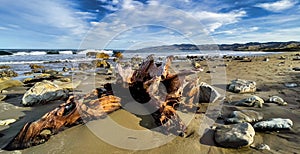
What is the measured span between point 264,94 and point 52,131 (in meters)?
4.88

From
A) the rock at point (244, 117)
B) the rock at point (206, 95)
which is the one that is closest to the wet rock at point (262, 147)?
the rock at point (244, 117)

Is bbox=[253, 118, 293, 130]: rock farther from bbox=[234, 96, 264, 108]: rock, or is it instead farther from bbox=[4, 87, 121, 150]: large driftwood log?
bbox=[4, 87, 121, 150]: large driftwood log

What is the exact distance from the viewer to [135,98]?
11.8 feet

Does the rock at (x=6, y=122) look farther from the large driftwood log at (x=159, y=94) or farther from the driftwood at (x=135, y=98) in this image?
the large driftwood log at (x=159, y=94)

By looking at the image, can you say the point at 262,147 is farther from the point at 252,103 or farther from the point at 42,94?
the point at 42,94

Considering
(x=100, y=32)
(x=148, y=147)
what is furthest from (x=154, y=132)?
(x=100, y=32)

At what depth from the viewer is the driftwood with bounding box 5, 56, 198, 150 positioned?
2.73 meters

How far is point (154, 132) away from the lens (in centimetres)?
295

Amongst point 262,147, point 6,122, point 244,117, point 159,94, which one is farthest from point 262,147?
point 6,122

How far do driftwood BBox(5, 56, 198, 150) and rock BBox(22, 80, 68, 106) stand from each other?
5.32 ft

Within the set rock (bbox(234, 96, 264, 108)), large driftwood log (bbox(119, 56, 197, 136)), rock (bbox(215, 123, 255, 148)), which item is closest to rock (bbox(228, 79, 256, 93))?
rock (bbox(234, 96, 264, 108))

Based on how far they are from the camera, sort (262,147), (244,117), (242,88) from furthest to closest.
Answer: (242,88) < (244,117) < (262,147)

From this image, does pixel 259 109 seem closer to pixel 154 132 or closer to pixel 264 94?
pixel 264 94

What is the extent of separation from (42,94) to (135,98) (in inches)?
93.1
